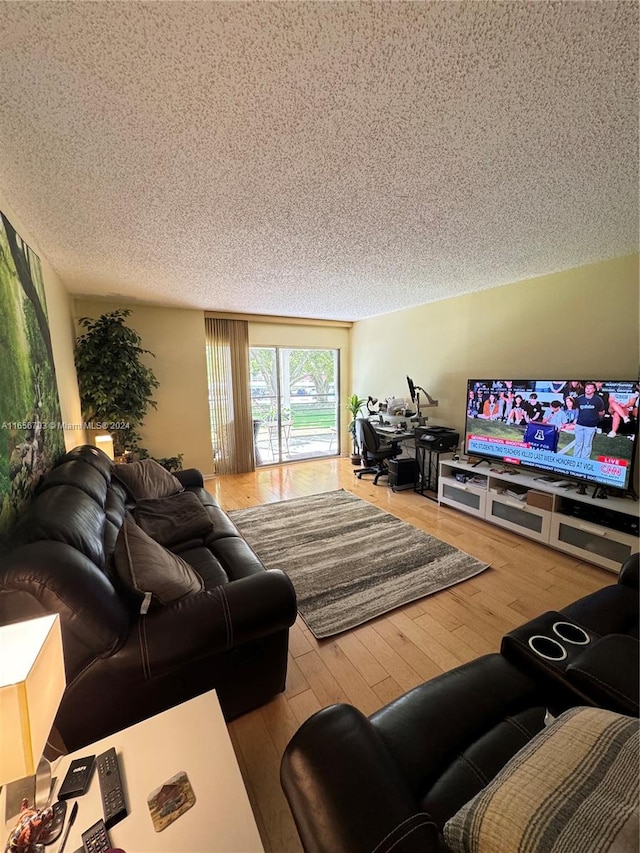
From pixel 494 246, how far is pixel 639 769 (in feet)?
8.87

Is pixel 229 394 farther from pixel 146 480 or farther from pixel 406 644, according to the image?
pixel 406 644

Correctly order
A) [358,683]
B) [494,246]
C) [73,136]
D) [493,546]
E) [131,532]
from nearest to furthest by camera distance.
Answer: [73,136] → [131,532] → [358,683] → [494,246] → [493,546]

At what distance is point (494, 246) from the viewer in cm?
238

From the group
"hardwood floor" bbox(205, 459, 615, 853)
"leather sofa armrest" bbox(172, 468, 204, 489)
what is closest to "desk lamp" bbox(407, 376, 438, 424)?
"hardwood floor" bbox(205, 459, 615, 853)

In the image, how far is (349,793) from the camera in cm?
70

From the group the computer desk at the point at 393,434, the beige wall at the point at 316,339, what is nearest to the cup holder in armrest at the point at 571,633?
the computer desk at the point at 393,434

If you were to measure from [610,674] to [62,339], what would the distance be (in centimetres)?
390

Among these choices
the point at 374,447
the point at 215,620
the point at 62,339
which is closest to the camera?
the point at 215,620

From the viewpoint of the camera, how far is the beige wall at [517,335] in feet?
8.57

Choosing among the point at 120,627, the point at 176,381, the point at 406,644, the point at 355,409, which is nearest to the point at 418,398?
the point at 355,409

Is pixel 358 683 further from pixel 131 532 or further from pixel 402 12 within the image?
pixel 402 12

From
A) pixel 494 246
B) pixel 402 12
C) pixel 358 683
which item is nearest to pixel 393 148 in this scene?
pixel 402 12

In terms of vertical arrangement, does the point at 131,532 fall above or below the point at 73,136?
below

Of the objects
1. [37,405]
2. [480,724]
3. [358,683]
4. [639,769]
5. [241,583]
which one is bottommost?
[358,683]
